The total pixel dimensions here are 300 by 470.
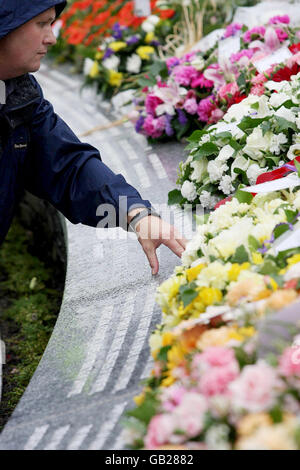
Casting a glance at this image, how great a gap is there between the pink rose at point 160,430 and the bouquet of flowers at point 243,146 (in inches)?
51.2

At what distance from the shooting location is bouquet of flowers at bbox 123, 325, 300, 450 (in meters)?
1.17

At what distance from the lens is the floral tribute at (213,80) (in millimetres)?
3201

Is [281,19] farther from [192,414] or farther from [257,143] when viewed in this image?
[192,414]

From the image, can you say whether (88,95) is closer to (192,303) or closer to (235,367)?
(192,303)

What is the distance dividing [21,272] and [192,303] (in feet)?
9.28

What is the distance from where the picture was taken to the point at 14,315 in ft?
12.4

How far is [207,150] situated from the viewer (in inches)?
104

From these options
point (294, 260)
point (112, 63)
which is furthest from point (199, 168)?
point (112, 63)

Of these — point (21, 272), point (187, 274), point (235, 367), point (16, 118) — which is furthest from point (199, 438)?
point (21, 272)

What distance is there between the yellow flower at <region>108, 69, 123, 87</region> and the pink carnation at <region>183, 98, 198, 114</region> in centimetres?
124

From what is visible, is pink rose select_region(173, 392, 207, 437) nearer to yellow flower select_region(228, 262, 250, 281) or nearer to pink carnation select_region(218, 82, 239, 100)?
yellow flower select_region(228, 262, 250, 281)

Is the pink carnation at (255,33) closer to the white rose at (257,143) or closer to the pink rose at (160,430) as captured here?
the white rose at (257,143)

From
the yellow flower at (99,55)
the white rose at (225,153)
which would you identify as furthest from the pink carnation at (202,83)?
the yellow flower at (99,55)

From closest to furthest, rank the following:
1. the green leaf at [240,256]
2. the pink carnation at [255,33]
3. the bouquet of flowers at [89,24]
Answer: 1. the green leaf at [240,256]
2. the pink carnation at [255,33]
3. the bouquet of flowers at [89,24]
